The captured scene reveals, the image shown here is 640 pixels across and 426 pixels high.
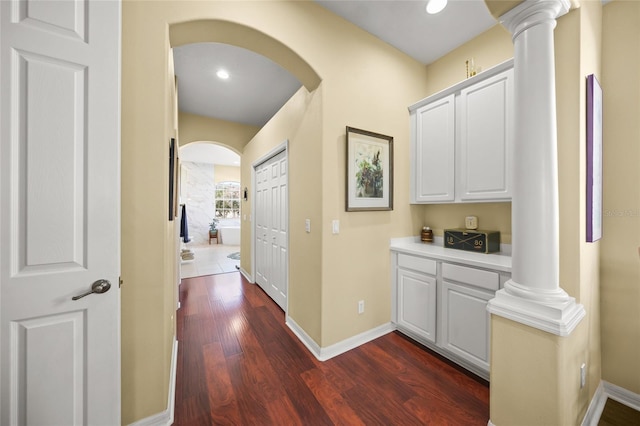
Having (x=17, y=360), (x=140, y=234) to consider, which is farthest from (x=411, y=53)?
(x=17, y=360)

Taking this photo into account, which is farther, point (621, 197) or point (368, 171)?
point (368, 171)

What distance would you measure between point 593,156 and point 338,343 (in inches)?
86.7

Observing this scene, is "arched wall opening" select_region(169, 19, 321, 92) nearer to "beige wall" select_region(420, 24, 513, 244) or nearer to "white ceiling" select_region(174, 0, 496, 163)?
"white ceiling" select_region(174, 0, 496, 163)

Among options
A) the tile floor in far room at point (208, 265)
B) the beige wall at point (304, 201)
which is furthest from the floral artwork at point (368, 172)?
the tile floor in far room at point (208, 265)

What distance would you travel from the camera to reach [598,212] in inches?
62.1

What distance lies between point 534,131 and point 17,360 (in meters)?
2.55

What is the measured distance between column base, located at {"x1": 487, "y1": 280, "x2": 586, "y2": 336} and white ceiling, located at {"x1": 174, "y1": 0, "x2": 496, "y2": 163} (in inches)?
88.3

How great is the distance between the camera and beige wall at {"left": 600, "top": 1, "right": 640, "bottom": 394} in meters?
1.58

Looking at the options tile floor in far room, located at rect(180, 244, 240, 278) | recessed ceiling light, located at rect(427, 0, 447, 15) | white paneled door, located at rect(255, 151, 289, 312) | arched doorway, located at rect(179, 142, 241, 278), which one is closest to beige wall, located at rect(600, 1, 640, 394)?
recessed ceiling light, located at rect(427, 0, 447, 15)

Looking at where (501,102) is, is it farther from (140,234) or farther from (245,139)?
(245,139)

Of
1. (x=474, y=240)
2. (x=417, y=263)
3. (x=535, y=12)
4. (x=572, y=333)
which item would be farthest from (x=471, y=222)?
(x=535, y=12)

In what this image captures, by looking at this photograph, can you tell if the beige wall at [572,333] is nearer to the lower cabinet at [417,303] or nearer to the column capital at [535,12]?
the column capital at [535,12]

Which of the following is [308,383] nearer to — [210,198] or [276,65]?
[276,65]

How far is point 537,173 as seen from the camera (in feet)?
4.05
